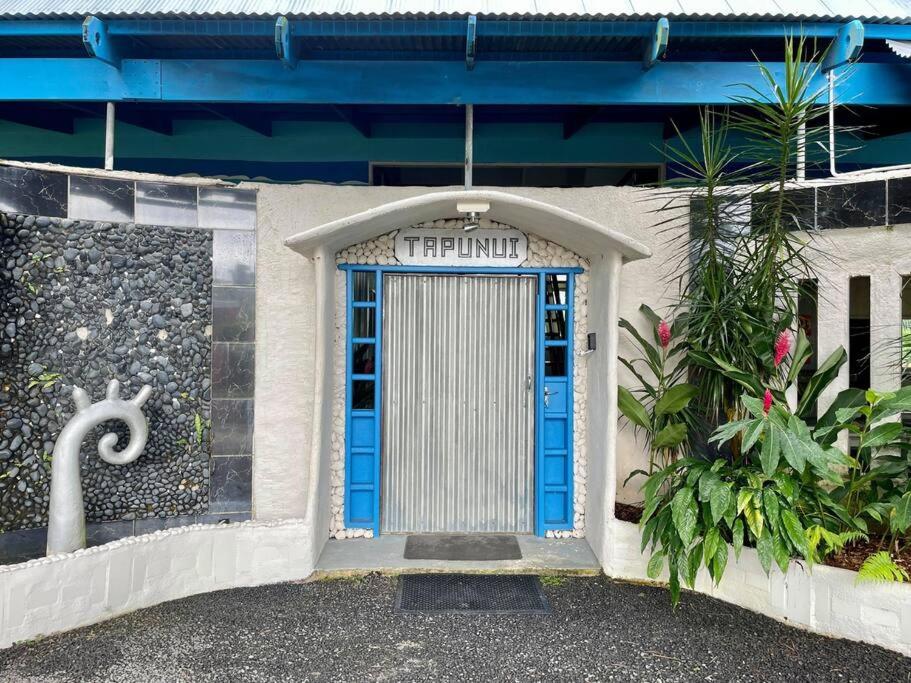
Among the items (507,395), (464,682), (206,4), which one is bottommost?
(464,682)

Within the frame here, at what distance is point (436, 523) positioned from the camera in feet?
15.4

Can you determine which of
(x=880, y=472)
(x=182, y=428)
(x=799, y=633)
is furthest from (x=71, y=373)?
(x=880, y=472)

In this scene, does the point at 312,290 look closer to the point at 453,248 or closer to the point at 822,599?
the point at 453,248

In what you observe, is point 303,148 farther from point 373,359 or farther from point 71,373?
point 71,373

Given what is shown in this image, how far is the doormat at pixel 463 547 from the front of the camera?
4.28 metres

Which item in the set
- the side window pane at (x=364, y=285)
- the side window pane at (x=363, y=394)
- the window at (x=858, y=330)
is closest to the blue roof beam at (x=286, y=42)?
the side window pane at (x=364, y=285)

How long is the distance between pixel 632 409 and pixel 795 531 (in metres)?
1.36

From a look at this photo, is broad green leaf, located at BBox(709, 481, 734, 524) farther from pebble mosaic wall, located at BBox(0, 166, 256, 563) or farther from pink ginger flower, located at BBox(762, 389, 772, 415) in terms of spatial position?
pebble mosaic wall, located at BBox(0, 166, 256, 563)

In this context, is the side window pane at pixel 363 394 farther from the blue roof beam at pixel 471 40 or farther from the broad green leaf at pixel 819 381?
the broad green leaf at pixel 819 381

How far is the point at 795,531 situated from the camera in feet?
10.5

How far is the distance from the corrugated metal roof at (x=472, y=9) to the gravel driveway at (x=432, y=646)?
397cm

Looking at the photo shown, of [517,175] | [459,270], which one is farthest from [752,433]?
[517,175]

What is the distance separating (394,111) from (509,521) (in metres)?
4.01

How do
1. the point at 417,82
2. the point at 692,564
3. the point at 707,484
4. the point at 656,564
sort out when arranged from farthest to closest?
the point at 417,82 → the point at 656,564 → the point at 707,484 → the point at 692,564
